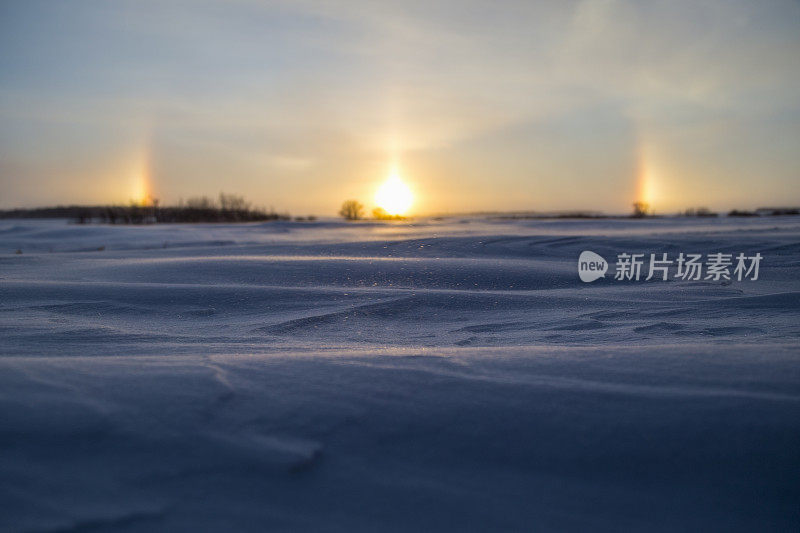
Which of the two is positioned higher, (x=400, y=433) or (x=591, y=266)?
(x=591, y=266)

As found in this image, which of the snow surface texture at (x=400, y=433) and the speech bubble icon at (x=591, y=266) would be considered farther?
the speech bubble icon at (x=591, y=266)

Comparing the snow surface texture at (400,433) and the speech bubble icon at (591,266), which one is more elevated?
the speech bubble icon at (591,266)

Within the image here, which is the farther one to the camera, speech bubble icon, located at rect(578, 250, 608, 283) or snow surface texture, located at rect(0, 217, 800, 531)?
speech bubble icon, located at rect(578, 250, 608, 283)

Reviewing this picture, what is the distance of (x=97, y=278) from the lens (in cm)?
326

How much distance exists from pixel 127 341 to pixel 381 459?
1.25 metres

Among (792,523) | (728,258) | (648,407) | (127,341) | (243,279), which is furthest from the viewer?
(728,258)

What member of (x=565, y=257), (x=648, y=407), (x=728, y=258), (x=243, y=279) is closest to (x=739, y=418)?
(x=648, y=407)

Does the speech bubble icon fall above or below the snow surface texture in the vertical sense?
above

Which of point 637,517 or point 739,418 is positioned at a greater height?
point 739,418

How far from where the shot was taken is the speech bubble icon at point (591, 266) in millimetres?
3429

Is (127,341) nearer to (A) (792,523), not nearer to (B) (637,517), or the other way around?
(B) (637,517)

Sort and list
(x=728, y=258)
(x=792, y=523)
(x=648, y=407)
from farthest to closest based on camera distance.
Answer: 1. (x=728, y=258)
2. (x=648, y=407)
3. (x=792, y=523)

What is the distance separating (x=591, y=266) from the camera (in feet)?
13.0

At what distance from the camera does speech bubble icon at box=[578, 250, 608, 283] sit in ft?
11.2
